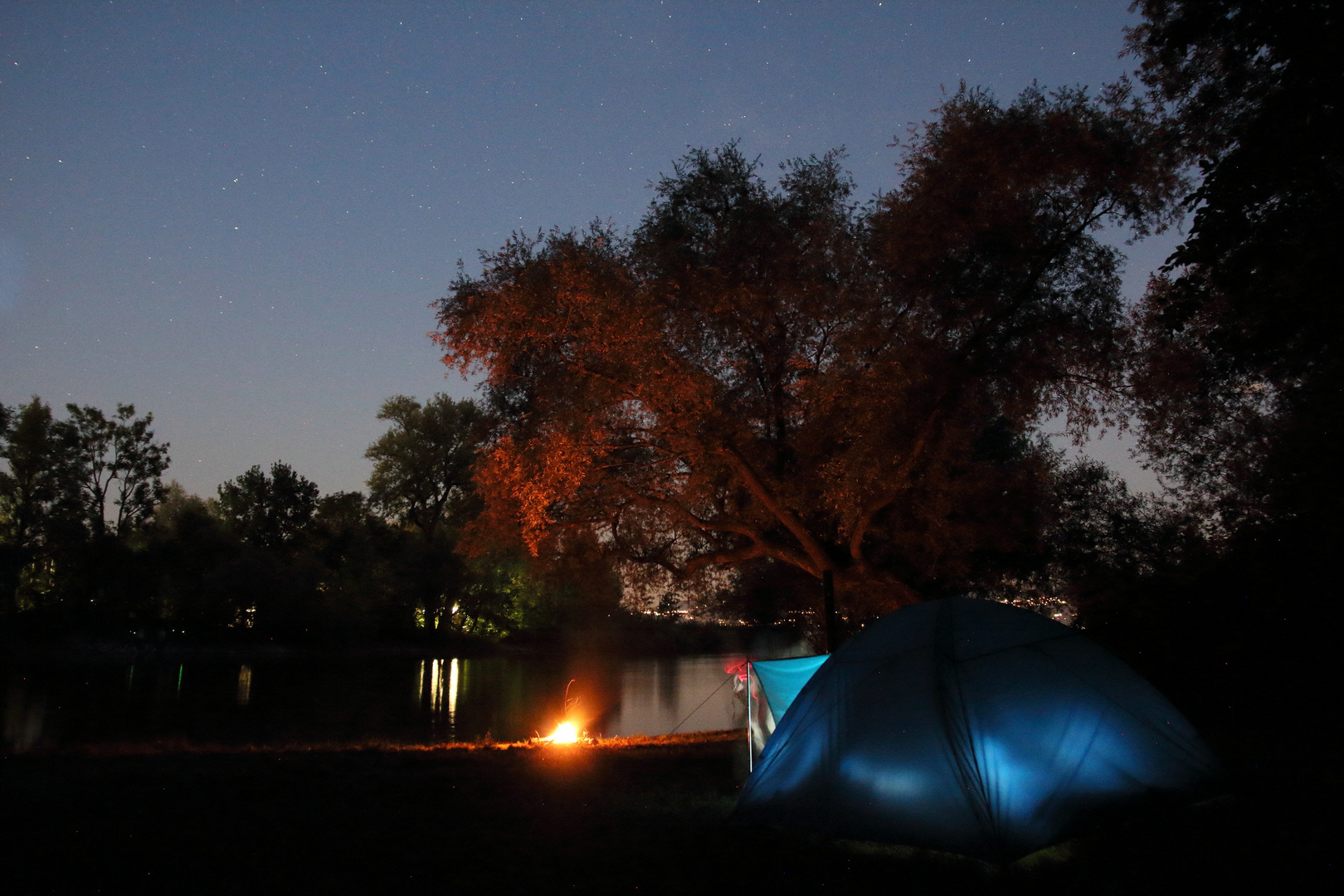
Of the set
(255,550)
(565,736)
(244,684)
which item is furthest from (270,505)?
(565,736)

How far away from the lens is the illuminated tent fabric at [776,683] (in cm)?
1115

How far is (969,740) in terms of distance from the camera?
6.43 metres

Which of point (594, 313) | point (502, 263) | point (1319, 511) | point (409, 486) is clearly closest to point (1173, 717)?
point (1319, 511)

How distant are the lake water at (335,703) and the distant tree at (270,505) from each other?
A: 17.5m

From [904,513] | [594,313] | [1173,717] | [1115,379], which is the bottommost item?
[1173,717]

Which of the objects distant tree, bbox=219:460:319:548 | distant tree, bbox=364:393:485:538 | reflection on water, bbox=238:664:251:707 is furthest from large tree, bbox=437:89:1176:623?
distant tree, bbox=219:460:319:548

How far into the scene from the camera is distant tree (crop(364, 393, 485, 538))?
189ft

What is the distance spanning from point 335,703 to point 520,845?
24844mm

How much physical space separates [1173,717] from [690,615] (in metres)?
13.7

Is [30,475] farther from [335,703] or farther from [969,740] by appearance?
[969,740]

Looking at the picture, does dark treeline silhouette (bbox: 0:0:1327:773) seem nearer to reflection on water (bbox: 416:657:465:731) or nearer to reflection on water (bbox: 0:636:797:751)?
reflection on water (bbox: 0:636:797:751)

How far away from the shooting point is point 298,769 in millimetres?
9922

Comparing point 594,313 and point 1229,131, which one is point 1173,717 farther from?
point 594,313

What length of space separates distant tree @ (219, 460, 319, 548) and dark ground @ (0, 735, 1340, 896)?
59.5 metres
